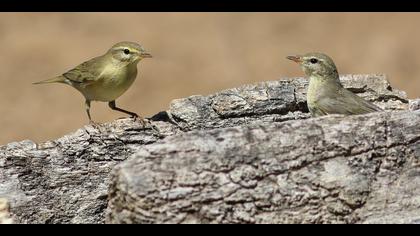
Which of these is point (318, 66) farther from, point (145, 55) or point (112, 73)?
point (112, 73)

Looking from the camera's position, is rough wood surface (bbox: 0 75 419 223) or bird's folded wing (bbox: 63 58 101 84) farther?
bird's folded wing (bbox: 63 58 101 84)

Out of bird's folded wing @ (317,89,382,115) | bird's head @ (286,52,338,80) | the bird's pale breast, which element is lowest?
bird's folded wing @ (317,89,382,115)

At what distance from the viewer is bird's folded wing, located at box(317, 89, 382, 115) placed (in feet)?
24.5

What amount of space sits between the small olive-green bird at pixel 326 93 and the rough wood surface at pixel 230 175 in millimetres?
1164

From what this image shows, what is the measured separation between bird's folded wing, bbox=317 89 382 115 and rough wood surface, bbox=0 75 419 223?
3.58 feet

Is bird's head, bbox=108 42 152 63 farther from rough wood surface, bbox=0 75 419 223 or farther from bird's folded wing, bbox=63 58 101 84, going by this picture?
rough wood surface, bbox=0 75 419 223

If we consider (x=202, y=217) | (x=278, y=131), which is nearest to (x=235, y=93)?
(x=278, y=131)

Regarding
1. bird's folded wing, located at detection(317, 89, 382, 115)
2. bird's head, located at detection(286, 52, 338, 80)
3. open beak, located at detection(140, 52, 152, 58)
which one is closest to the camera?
bird's folded wing, located at detection(317, 89, 382, 115)

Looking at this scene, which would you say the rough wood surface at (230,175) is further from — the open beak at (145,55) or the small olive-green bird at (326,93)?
the open beak at (145,55)

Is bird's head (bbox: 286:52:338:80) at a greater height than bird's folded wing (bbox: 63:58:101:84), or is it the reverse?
bird's head (bbox: 286:52:338:80)

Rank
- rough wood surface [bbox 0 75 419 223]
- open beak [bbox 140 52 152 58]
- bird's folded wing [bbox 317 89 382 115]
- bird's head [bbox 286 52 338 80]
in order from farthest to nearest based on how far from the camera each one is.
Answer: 1. open beak [bbox 140 52 152 58]
2. bird's head [bbox 286 52 338 80]
3. bird's folded wing [bbox 317 89 382 115]
4. rough wood surface [bbox 0 75 419 223]

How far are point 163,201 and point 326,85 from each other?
2860 millimetres

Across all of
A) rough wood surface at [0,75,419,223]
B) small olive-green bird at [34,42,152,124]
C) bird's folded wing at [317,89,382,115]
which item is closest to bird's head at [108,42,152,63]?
small olive-green bird at [34,42,152,124]
